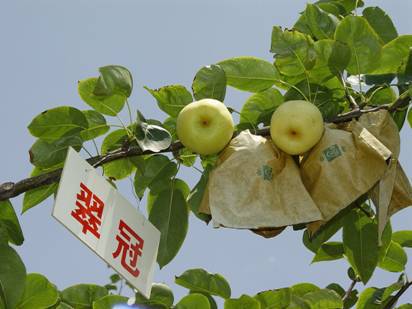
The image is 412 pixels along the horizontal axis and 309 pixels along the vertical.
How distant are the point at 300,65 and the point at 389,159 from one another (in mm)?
334

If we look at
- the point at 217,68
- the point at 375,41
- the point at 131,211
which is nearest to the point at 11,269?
the point at 131,211

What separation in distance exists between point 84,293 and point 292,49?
92cm

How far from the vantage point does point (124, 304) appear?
7.25 feet

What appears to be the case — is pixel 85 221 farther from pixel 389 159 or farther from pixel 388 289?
pixel 388 289

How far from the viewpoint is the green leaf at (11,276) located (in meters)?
1.86

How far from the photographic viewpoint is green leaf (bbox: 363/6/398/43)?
2199 mm

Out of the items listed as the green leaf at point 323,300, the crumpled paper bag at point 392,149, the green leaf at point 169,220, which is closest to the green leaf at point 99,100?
the green leaf at point 169,220

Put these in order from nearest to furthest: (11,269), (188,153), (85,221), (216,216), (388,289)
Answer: (85,221)
(216,216)
(11,269)
(188,153)
(388,289)

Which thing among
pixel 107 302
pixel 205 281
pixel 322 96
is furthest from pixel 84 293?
pixel 322 96

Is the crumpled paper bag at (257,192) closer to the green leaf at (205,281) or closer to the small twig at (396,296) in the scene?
the green leaf at (205,281)

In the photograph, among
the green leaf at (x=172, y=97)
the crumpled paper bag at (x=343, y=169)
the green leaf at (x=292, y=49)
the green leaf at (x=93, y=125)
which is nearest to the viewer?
the crumpled paper bag at (x=343, y=169)

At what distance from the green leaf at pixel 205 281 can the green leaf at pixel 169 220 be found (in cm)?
23

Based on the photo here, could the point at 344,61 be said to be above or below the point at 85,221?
above

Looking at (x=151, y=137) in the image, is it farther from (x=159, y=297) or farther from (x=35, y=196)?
(x=159, y=297)
